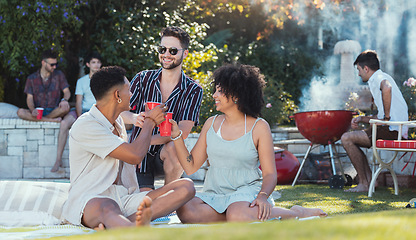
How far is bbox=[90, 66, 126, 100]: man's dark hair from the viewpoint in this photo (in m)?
3.92

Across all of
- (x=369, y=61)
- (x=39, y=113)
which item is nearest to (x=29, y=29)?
(x=39, y=113)

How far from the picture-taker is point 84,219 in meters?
3.73

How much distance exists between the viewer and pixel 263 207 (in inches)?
150

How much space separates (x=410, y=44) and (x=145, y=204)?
12883 millimetres

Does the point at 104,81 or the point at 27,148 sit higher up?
the point at 104,81

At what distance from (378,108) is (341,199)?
152 cm

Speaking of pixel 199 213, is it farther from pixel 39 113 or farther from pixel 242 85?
pixel 39 113

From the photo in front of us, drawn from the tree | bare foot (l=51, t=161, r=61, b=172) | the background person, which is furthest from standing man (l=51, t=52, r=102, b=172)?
the background person

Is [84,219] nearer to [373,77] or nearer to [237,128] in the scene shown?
[237,128]

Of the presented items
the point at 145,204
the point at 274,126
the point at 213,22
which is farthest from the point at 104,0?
the point at 145,204

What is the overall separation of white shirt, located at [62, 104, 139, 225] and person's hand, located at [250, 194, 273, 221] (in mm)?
963

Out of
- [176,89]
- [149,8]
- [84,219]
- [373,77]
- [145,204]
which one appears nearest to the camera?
[145,204]

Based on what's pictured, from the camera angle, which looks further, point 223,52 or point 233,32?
point 233,32

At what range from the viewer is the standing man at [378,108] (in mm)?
7039
